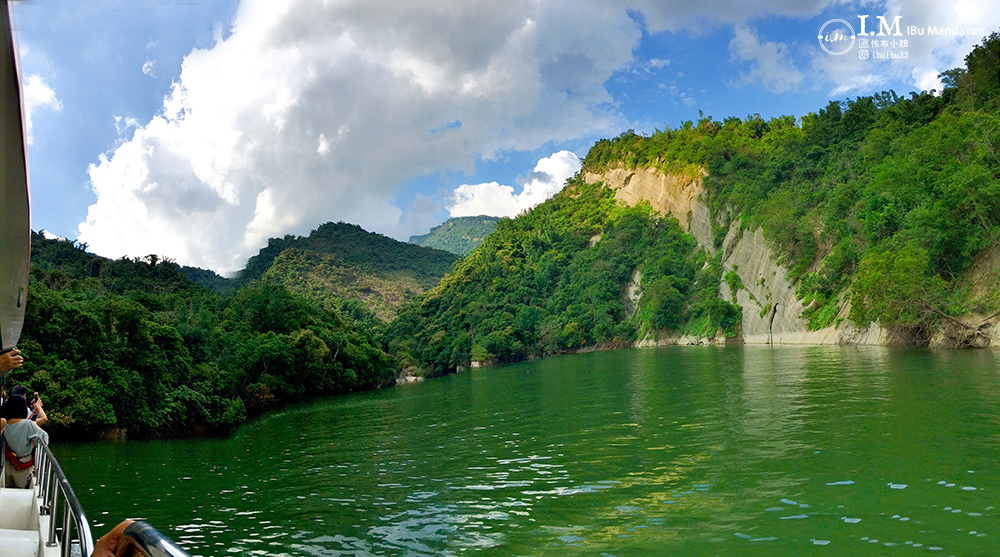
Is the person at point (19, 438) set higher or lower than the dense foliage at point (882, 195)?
lower

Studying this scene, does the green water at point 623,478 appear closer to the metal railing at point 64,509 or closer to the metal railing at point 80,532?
the metal railing at point 64,509

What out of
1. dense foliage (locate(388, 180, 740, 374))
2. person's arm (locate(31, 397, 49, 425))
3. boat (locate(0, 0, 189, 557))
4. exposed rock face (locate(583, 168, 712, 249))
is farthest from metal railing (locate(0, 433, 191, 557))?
exposed rock face (locate(583, 168, 712, 249))

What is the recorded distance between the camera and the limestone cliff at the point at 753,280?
1936 inches

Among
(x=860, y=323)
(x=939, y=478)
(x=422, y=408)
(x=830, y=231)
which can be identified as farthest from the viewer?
(x=830, y=231)

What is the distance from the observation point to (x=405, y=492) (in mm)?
13961

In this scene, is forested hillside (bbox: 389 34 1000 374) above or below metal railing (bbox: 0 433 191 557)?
above

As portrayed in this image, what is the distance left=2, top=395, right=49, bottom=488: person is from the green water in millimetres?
4292

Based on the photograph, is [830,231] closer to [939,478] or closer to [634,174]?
[939,478]

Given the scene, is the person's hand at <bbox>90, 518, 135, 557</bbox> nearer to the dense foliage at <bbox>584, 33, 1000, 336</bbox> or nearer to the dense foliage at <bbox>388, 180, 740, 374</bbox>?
the dense foliage at <bbox>584, 33, 1000, 336</bbox>

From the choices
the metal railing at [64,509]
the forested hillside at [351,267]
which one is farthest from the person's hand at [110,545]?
the forested hillside at [351,267]

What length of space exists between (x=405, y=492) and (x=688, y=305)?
68.3 meters

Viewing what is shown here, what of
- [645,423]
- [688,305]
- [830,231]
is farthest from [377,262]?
[645,423]

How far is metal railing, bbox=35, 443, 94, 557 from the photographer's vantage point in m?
2.89

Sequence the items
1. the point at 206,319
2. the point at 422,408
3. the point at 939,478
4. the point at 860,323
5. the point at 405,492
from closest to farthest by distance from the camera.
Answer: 1. the point at 939,478
2. the point at 405,492
3. the point at 422,408
4. the point at 206,319
5. the point at 860,323
